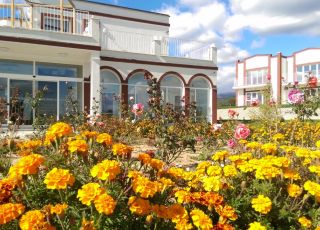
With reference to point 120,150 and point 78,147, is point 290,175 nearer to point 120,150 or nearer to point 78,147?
point 120,150

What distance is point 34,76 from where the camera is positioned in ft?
65.3

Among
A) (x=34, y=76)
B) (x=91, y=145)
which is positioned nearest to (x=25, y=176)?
(x=91, y=145)

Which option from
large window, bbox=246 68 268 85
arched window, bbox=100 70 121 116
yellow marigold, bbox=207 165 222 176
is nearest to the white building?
arched window, bbox=100 70 121 116

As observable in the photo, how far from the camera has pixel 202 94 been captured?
25266 millimetres

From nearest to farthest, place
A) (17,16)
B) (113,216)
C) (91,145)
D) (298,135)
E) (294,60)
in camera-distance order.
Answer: (113,216), (91,145), (298,135), (17,16), (294,60)

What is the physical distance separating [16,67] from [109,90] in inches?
190

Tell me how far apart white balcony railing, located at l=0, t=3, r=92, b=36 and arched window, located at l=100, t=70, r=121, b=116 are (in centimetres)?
255

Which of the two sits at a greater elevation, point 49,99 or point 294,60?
point 294,60

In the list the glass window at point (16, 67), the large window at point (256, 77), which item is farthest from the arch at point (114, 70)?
the large window at point (256, 77)

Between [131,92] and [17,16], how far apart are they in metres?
7.00

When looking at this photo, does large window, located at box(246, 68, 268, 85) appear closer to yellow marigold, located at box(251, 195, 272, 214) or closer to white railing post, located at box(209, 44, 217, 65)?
white railing post, located at box(209, 44, 217, 65)

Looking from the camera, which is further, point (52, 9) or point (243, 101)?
point (243, 101)

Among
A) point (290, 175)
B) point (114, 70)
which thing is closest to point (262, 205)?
point (290, 175)

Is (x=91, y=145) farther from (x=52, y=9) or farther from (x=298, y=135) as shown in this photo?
(x=52, y=9)
